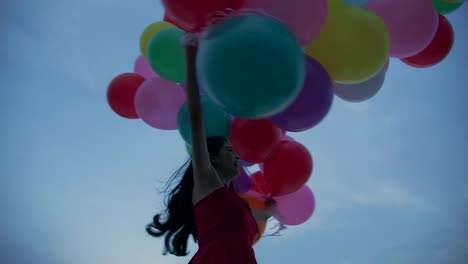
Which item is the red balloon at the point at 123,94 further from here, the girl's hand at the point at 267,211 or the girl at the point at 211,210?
the girl's hand at the point at 267,211

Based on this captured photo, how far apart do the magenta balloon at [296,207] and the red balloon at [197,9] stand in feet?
4.05

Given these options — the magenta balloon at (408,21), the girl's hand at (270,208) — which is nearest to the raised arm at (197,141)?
the girl's hand at (270,208)

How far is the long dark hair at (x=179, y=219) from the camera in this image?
6.09 feet

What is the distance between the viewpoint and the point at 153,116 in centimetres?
221

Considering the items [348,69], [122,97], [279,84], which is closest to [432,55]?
[348,69]

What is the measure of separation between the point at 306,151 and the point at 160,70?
874 mm

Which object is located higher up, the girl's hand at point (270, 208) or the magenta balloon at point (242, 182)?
the magenta balloon at point (242, 182)

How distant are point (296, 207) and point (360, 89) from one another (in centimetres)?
78

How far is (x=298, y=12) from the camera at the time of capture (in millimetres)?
1562

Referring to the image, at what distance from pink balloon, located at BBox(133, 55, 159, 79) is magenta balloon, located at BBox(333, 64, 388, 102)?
1.08 metres

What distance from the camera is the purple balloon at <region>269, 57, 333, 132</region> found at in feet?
5.65

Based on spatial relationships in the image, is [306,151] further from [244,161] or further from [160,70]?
[160,70]

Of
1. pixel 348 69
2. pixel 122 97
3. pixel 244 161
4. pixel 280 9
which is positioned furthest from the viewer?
pixel 122 97

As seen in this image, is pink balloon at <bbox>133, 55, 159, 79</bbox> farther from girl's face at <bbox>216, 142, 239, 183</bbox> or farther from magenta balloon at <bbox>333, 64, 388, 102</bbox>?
magenta balloon at <bbox>333, 64, 388, 102</bbox>
